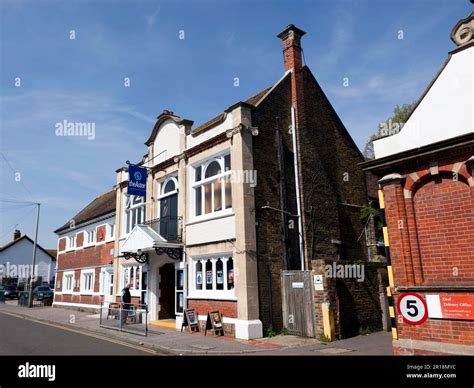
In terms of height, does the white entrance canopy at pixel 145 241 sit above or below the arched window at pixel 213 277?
above

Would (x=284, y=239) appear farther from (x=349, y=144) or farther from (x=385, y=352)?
(x=349, y=144)

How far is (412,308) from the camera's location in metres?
8.27

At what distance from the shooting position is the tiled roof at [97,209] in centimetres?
2703

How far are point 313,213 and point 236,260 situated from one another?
4291 mm

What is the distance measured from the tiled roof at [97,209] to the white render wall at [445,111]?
65.6ft

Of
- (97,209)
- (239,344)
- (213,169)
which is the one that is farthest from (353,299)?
(97,209)

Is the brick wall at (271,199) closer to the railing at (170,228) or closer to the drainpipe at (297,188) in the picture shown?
the drainpipe at (297,188)

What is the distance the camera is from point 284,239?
1456 cm

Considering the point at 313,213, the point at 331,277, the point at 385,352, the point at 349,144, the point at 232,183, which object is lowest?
the point at 385,352

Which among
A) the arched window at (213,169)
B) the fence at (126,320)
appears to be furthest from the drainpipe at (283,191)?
the fence at (126,320)

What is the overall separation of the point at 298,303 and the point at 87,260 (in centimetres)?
1926

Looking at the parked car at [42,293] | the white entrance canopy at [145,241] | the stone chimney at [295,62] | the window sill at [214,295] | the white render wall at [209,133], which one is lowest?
the parked car at [42,293]
